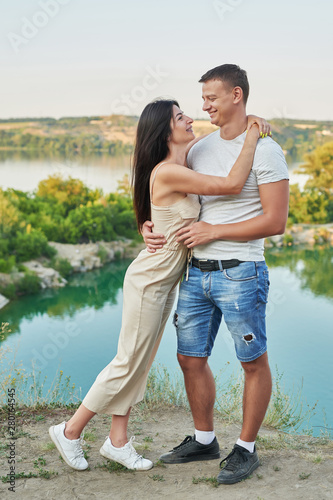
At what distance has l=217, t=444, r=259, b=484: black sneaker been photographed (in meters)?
2.47

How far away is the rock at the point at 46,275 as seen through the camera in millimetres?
20438

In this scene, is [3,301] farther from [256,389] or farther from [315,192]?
[315,192]

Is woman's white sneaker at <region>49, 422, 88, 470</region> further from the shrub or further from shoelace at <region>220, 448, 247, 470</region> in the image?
the shrub

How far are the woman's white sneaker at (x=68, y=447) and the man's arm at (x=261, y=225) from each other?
1.01 meters

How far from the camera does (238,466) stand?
8.23ft

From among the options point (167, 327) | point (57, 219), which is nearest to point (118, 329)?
point (167, 327)

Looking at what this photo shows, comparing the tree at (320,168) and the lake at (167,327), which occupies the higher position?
the tree at (320,168)

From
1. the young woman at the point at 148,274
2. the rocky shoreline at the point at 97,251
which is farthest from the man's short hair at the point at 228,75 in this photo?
the rocky shoreline at the point at 97,251

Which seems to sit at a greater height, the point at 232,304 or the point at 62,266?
the point at 232,304

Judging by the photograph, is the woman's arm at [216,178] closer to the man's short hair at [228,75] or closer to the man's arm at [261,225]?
the man's arm at [261,225]

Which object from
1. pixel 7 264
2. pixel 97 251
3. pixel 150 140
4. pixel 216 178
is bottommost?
pixel 97 251

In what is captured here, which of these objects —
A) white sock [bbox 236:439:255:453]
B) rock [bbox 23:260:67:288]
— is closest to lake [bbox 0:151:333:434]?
rock [bbox 23:260:67:288]

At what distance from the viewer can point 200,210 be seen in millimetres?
2561

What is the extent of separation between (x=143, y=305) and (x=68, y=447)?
710 mm
